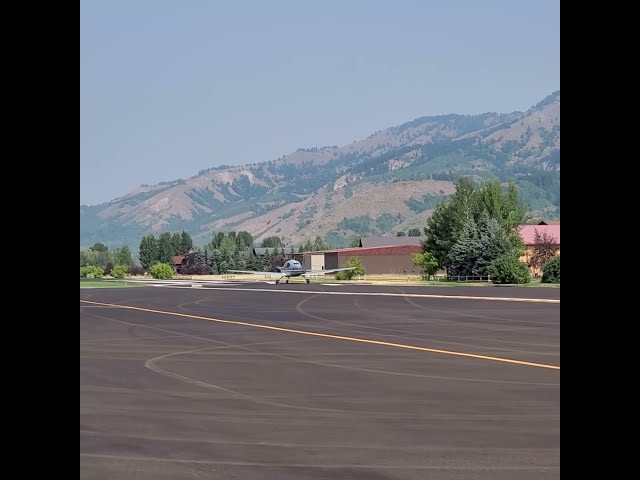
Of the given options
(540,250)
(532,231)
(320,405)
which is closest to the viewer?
(320,405)

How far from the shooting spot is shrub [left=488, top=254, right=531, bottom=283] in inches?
3644

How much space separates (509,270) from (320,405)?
83002mm

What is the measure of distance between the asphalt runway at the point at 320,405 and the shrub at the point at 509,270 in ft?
214

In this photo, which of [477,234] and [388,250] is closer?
[477,234]

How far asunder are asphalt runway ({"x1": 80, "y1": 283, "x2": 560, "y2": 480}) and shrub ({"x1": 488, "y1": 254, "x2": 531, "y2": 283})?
65.3m

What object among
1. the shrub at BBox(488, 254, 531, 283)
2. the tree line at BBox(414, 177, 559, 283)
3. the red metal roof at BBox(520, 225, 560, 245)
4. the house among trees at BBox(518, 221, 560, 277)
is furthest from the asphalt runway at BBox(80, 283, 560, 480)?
the red metal roof at BBox(520, 225, 560, 245)

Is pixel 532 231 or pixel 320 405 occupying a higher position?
pixel 532 231

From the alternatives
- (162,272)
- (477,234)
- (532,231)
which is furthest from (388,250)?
(477,234)

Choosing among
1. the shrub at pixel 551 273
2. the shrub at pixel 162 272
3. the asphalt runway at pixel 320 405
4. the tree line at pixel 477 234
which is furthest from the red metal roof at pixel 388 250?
the asphalt runway at pixel 320 405

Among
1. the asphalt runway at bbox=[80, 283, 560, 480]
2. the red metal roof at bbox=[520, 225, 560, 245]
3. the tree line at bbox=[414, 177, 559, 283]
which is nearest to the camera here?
the asphalt runway at bbox=[80, 283, 560, 480]

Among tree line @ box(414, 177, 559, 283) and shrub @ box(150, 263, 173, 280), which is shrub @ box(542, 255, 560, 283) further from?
shrub @ box(150, 263, 173, 280)

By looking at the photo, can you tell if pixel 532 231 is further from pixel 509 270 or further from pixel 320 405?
pixel 320 405

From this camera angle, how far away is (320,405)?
12828 mm

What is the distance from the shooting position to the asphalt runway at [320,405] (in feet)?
28.3
